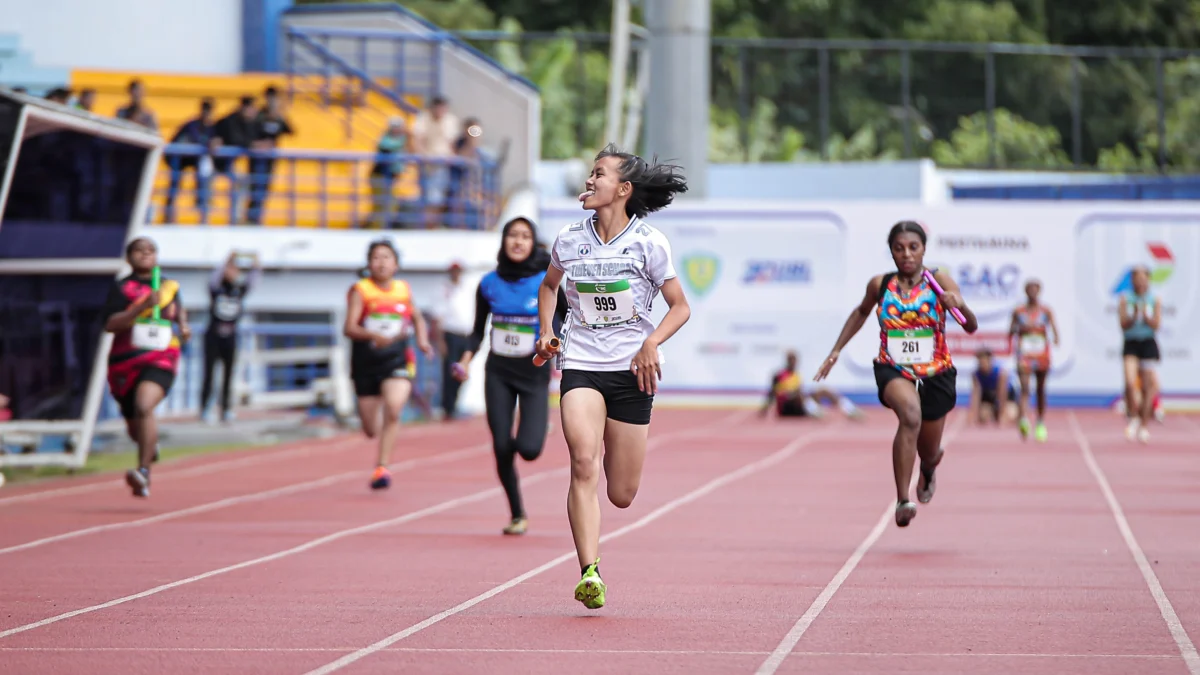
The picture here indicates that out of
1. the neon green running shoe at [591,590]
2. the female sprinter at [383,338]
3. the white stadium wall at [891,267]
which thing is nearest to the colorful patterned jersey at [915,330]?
the neon green running shoe at [591,590]

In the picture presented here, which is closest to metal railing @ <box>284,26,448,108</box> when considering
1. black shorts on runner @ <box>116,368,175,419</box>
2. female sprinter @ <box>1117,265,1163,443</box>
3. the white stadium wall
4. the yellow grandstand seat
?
the yellow grandstand seat

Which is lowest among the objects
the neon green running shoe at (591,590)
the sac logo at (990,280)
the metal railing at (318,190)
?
the neon green running shoe at (591,590)

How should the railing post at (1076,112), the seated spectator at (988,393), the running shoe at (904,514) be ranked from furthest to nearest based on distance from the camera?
1. the railing post at (1076,112)
2. the seated spectator at (988,393)
3. the running shoe at (904,514)

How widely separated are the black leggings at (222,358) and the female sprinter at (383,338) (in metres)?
7.99

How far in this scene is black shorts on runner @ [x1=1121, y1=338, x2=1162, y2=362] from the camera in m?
23.0

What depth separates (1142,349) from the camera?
23000 millimetres

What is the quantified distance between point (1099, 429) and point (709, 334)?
274 inches

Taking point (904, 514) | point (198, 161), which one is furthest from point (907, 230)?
point (198, 161)

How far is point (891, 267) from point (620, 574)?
66.5 feet

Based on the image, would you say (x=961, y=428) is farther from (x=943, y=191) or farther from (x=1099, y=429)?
(x=943, y=191)

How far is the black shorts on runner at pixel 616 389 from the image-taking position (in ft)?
31.3

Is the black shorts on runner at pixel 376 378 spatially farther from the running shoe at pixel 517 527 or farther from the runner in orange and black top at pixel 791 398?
the runner in orange and black top at pixel 791 398

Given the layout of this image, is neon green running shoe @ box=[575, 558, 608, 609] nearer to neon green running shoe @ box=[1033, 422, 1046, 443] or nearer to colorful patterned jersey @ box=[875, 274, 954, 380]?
colorful patterned jersey @ box=[875, 274, 954, 380]

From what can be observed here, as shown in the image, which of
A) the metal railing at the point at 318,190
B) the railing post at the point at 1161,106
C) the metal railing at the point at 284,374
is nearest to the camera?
the metal railing at the point at 284,374
